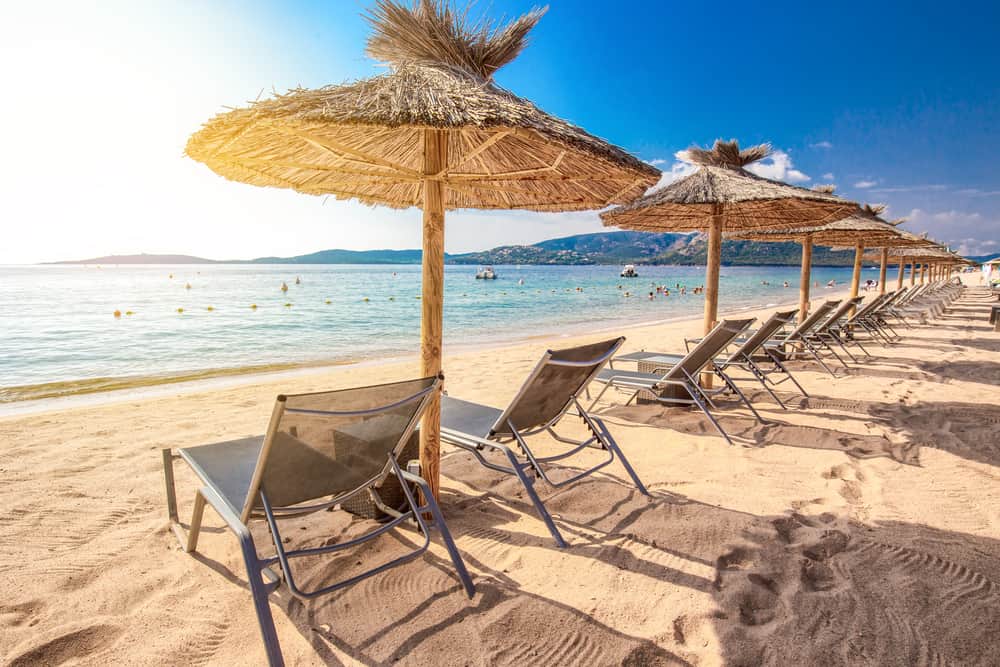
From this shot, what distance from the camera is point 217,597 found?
2.13 metres

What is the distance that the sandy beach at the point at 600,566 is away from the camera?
184 centimetres

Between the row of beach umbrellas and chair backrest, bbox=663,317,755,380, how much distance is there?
1.39 m

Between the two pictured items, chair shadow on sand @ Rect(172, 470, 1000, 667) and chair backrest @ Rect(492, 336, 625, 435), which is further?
chair backrest @ Rect(492, 336, 625, 435)

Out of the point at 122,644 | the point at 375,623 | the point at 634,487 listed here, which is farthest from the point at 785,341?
the point at 122,644

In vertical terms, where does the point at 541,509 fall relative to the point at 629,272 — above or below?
below

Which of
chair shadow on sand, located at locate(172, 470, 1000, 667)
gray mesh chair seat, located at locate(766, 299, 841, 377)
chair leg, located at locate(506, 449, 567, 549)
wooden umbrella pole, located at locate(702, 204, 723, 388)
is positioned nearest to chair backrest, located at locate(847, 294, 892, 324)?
gray mesh chair seat, located at locate(766, 299, 841, 377)

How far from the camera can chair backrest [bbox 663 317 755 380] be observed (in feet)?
13.9

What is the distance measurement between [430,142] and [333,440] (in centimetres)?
160

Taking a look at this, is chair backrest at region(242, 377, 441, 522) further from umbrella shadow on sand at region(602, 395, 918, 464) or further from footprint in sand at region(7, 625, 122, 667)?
umbrella shadow on sand at region(602, 395, 918, 464)

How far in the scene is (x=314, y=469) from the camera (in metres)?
1.94

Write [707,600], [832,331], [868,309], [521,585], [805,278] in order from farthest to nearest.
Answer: [868,309] < [805,278] < [832,331] < [521,585] < [707,600]

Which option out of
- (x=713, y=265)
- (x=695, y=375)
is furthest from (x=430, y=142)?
(x=713, y=265)

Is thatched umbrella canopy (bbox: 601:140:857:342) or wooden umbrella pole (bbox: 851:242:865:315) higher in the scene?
thatched umbrella canopy (bbox: 601:140:857:342)

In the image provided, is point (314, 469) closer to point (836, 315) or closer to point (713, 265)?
point (713, 265)
